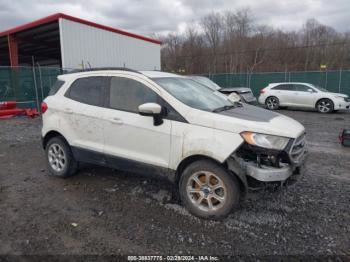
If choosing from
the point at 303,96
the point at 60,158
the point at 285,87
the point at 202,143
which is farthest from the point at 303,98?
the point at 60,158

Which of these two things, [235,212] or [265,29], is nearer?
[235,212]

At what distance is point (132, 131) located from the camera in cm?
356

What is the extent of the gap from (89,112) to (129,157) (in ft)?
3.21

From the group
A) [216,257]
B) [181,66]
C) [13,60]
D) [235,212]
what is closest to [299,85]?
[235,212]

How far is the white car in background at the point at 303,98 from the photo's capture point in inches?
504

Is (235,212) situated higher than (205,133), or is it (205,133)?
(205,133)

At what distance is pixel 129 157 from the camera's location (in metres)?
3.65

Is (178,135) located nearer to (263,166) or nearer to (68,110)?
(263,166)

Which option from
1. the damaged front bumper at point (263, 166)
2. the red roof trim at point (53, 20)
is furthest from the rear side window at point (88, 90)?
the red roof trim at point (53, 20)

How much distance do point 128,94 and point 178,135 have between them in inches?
40.6

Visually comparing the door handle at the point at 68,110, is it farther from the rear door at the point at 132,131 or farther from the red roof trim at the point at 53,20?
the red roof trim at the point at 53,20

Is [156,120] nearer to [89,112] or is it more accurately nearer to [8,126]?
[89,112]

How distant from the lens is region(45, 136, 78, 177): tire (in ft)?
14.5

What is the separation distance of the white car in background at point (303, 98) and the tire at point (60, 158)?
12.5m
